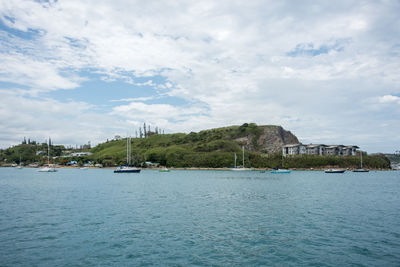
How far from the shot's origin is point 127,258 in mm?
19859

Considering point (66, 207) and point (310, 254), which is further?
point (66, 207)

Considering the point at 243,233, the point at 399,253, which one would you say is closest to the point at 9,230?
the point at 243,233

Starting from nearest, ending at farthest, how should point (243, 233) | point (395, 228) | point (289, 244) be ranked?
point (289, 244) < point (243, 233) < point (395, 228)

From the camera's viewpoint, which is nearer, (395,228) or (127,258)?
(127,258)

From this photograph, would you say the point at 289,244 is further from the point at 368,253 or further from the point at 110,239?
the point at 110,239

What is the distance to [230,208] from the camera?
4022cm

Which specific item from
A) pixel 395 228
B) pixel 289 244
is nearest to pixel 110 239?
pixel 289 244

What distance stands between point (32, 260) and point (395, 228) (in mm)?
31093

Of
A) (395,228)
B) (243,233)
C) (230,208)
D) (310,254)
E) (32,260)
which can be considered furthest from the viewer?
(230,208)

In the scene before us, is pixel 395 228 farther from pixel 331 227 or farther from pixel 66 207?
pixel 66 207

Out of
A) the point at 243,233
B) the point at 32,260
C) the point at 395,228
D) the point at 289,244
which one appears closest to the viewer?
the point at 32,260

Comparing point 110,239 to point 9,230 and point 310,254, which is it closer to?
point 9,230

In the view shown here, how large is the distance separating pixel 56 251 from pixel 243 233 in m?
14.9

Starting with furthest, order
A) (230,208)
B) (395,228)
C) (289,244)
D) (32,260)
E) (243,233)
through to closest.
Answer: (230,208), (395,228), (243,233), (289,244), (32,260)
